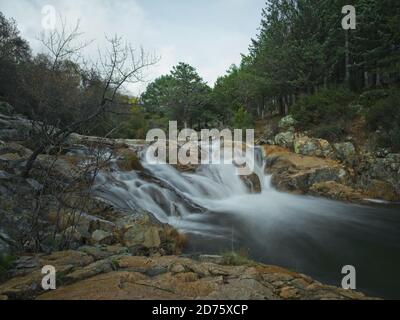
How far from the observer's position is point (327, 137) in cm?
1500

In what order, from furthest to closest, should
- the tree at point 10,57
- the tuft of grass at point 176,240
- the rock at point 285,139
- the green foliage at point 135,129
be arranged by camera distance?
the green foliage at point 135,129 → the tree at point 10,57 → the rock at point 285,139 → the tuft of grass at point 176,240

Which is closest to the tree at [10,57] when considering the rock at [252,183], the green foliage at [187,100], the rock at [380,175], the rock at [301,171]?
the green foliage at [187,100]

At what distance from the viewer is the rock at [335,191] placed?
1209cm

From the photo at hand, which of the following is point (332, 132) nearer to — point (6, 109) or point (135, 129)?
point (6, 109)

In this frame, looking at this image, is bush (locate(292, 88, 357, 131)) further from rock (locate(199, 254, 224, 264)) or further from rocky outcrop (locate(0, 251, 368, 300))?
rocky outcrop (locate(0, 251, 368, 300))

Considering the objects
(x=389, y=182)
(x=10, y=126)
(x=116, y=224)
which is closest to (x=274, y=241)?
(x=116, y=224)

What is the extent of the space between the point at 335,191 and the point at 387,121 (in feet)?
14.1

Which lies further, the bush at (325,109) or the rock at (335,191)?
the bush at (325,109)

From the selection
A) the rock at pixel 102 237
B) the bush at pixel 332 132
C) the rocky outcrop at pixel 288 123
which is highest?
the rocky outcrop at pixel 288 123

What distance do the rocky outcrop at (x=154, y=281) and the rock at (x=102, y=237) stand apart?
3.13ft

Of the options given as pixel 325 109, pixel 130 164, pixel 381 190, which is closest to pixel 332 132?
pixel 325 109

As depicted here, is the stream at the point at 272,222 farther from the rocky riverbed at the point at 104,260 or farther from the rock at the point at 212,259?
the rock at the point at 212,259

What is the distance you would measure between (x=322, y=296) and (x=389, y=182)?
1059cm
